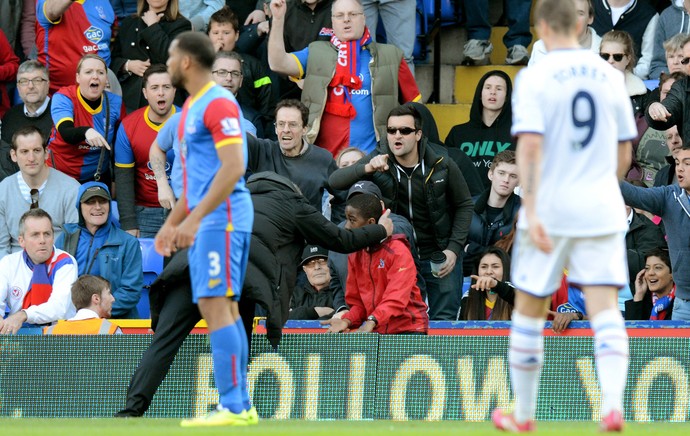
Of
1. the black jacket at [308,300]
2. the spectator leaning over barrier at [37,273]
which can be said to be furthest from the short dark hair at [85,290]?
the black jacket at [308,300]

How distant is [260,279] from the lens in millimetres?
8383

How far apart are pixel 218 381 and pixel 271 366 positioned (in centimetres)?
258

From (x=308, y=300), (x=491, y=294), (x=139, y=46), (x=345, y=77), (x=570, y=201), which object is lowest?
(x=308, y=300)

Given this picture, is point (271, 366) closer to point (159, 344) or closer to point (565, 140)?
point (159, 344)

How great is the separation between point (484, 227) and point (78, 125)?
13.9ft

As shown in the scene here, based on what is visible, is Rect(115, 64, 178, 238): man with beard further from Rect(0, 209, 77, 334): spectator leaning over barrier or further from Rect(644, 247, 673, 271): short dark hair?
Rect(644, 247, 673, 271): short dark hair

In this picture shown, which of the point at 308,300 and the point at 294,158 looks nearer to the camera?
the point at 308,300

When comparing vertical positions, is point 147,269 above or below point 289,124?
below

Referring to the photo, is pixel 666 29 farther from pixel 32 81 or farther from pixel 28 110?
pixel 28 110

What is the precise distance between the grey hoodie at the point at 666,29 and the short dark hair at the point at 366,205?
→ 5.08m

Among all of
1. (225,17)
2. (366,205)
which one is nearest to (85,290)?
(366,205)

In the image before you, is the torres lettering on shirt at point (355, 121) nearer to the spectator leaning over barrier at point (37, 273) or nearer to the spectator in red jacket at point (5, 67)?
the spectator leaning over barrier at point (37, 273)

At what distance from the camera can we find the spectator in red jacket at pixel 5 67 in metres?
13.8

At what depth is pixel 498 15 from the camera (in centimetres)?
1569
